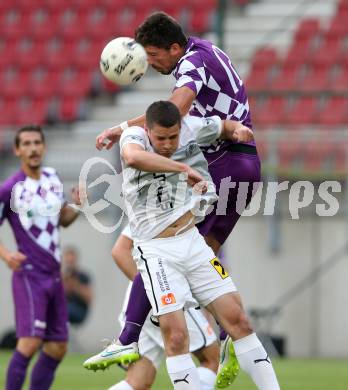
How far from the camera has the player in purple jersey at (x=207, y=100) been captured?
23.2ft

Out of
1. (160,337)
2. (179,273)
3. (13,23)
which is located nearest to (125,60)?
(179,273)

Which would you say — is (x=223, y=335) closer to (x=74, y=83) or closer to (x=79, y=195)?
(x=79, y=195)

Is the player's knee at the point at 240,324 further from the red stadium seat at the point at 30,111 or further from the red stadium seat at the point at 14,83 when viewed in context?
the red stadium seat at the point at 14,83

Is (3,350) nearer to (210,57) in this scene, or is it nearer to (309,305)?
(309,305)

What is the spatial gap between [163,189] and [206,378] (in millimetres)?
1912

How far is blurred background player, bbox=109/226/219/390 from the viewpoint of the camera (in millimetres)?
7766

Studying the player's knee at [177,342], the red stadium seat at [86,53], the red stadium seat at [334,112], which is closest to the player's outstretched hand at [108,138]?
the player's knee at [177,342]

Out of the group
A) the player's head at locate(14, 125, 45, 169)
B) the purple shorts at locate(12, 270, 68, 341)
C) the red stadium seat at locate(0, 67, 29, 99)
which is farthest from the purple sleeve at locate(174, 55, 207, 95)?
the red stadium seat at locate(0, 67, 29, 99)

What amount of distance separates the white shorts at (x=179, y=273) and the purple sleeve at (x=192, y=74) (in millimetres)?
909

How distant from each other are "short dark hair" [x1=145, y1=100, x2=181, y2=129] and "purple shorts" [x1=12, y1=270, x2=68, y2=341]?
3.17 m

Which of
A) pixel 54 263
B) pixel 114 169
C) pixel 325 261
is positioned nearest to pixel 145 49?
pixel 54 263

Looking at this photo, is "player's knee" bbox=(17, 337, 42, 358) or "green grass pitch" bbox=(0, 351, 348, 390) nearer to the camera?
"player's knee" bbox=(17, 337, 42, 358)

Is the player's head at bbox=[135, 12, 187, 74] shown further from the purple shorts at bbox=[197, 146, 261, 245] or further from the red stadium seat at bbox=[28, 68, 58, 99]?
the red stadium seat at bbox=[28, 68, 58, 99]

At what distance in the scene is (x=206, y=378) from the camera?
26.8 feet
